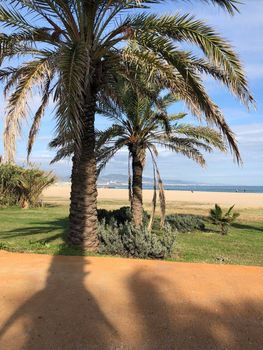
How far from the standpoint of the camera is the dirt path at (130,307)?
3.99 m

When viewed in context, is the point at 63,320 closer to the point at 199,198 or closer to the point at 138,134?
the point at 138,134

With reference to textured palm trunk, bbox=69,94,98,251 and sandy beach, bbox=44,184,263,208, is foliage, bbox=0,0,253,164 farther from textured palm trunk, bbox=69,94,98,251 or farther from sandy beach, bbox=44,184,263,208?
sandy beach, bbox=44,184,263,208

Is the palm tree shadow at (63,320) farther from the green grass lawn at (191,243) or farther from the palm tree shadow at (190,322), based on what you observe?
the green grass lawn at (191,243)

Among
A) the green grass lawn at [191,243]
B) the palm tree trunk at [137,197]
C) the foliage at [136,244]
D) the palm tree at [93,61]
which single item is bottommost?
the green grass lawn at [191,243]

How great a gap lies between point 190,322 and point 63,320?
54.7 inches

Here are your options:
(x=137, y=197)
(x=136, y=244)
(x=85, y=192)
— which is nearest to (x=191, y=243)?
(x=137, y=197)

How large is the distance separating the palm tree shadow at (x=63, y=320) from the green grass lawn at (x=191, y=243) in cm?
368

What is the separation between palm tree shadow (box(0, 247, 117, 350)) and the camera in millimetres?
3924

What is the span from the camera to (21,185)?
2744 cm

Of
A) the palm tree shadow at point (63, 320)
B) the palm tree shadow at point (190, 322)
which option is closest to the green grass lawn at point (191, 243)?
the palm tree shadow at point (63, 320)

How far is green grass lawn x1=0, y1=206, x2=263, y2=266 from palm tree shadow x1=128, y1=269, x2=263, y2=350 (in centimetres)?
424

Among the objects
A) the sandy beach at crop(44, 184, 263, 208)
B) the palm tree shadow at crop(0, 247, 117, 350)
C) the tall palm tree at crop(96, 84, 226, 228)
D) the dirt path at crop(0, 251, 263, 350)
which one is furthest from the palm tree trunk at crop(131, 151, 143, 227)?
the sandy beach at crop(44, 184, 263, 208)

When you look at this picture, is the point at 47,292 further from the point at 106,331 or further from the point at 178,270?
the point at 178,270

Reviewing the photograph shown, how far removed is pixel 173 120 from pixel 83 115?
6.97 meters
